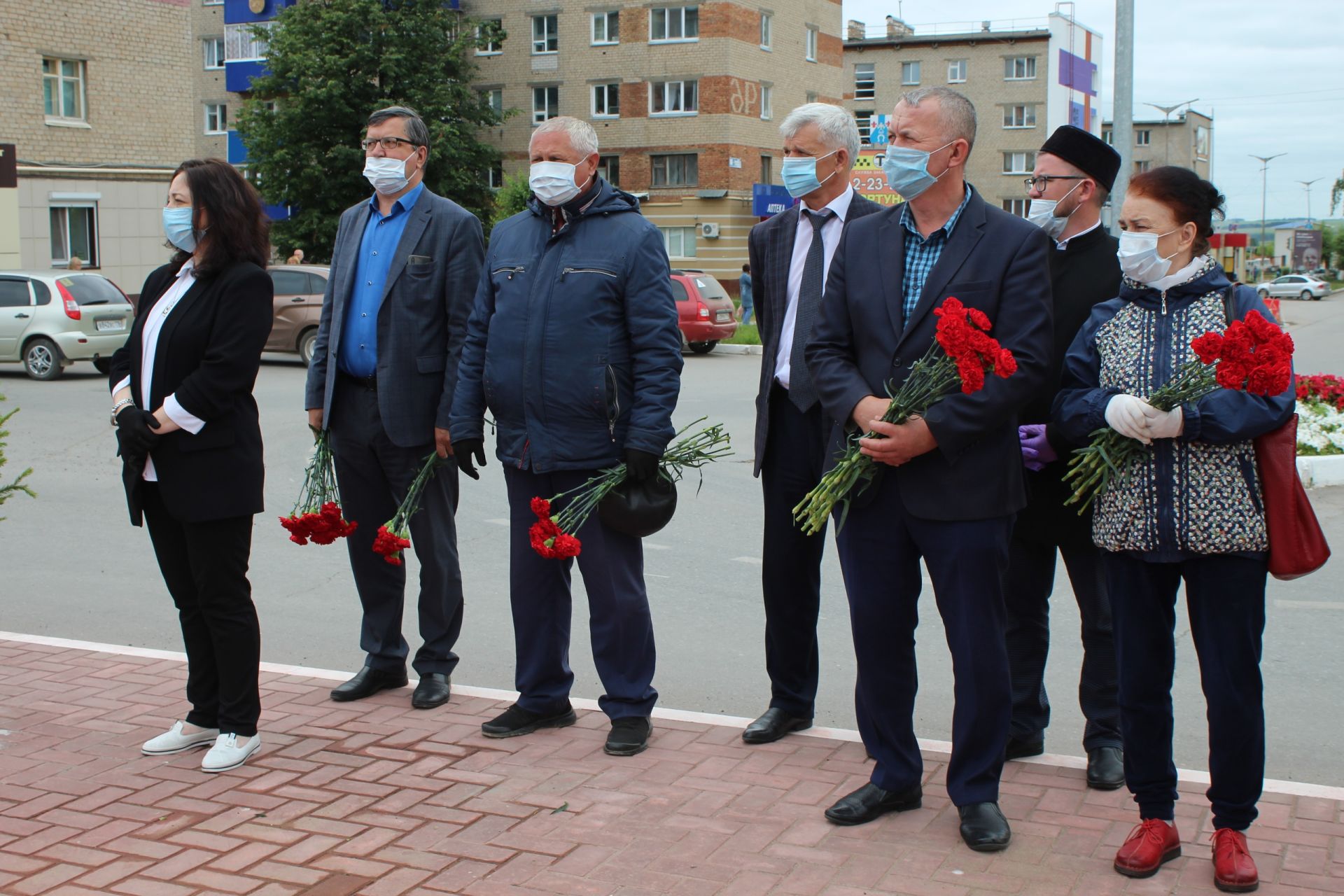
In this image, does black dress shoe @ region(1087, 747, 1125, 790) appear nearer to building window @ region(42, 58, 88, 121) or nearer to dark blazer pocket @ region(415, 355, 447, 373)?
dark blazer pocket @ region(415, 355, 447, 373)

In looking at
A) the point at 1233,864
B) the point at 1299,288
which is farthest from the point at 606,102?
the point at 1233,864

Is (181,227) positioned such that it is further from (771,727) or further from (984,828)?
(984,828)

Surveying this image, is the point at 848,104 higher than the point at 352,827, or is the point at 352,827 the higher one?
the point at 848,104

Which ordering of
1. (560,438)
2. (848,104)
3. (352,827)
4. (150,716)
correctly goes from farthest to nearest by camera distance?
(848,104)
(150,716)
(560,438)
(352,827)

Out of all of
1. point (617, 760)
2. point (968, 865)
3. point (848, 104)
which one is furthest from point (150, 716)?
point (848, 104)

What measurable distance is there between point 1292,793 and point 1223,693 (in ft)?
3.02

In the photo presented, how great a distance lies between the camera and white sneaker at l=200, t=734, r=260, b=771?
479 cm

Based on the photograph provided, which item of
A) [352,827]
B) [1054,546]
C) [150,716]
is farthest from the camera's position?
[150,716]

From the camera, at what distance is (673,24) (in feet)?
164

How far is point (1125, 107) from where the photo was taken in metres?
18.2

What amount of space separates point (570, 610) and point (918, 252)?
194 centimetres

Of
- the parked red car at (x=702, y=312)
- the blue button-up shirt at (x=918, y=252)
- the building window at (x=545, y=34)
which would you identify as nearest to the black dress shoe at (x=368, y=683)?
the blue button-up shirt at (x=918, y=252)

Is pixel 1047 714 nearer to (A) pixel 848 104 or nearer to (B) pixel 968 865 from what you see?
(B) pixel 968 865

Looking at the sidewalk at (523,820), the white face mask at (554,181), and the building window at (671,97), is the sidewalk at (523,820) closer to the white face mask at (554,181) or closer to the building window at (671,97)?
the white face mask at (554,181)
